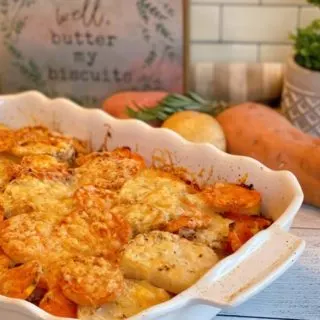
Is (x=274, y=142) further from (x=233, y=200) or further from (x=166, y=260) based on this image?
(x=166, y=260)

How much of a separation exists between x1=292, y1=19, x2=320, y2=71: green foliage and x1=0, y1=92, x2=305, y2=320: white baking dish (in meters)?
0.37

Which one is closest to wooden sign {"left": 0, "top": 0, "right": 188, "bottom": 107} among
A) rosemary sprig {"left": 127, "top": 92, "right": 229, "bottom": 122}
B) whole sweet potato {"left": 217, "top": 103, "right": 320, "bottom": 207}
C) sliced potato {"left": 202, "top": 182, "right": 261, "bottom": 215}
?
rosemary sprig {"left": 127, "top": 92, "right": 229, "bottom": 122}

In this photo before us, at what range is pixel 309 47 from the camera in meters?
1.42

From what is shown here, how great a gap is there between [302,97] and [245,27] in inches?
11.6

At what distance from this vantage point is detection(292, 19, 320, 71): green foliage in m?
1.41

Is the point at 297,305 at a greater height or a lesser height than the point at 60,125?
lesser

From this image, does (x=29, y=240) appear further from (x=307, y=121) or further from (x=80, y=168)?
(x=307, y=121)

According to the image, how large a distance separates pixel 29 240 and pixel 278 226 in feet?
1.02

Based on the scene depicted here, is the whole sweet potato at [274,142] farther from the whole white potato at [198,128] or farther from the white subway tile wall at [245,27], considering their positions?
the white subway tile wall at [245,27]

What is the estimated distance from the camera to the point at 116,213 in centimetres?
100

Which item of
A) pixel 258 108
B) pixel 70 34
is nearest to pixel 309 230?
pixel 258 108

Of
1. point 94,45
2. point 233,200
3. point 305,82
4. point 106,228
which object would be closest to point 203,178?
point 233,200

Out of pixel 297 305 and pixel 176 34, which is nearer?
pixel 297 305

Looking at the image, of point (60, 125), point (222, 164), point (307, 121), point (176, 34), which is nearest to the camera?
point (222, 164)
